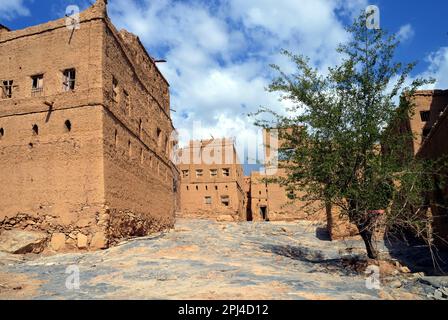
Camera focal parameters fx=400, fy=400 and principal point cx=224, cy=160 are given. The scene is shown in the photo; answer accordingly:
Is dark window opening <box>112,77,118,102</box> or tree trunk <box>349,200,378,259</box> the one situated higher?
dark window opening <box>112,77,118,102</box>

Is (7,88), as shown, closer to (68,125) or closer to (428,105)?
(68,125)

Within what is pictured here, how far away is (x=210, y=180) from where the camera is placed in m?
36.0

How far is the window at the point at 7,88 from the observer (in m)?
16.3

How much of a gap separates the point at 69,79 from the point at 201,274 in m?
9.96

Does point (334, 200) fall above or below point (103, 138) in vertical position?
below

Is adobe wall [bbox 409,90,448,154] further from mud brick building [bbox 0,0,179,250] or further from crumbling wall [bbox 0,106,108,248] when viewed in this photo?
crumbling wall [bbox 0,106,108,248]

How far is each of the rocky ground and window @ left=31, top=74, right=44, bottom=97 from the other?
6.32 meters

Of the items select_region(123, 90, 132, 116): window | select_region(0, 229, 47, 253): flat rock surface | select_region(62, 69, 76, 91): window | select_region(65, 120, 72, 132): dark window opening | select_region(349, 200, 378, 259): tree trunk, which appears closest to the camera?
select_region(349, 200, 378, 259): tree trunk

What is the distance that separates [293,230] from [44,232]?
14055 mm

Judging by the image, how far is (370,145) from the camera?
11914 millimetres

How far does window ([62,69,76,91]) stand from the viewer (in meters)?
15.4

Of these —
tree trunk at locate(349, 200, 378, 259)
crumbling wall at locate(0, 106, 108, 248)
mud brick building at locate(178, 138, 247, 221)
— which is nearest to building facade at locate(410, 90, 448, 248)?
tree trunk at locate(349, 200, 378, 259)

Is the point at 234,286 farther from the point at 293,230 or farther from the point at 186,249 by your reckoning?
the point at 293,230
